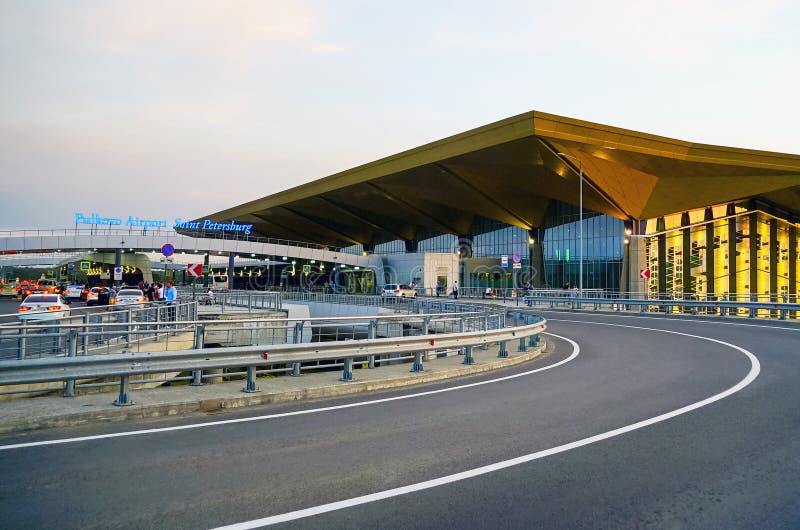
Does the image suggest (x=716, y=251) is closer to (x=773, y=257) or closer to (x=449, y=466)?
(x=773, y=257)

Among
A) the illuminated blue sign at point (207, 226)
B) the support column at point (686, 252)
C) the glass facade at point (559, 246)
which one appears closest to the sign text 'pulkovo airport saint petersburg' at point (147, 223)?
the illuminated blue sign at point (207, 226)

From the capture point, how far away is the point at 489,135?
45719 mm

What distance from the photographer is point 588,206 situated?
54.3m

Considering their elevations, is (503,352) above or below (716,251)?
below

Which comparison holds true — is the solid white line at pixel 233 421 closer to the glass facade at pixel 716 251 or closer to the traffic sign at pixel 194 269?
the traffic sign at pixel 194 269

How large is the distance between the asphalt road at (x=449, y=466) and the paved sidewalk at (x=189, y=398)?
435 millimetres

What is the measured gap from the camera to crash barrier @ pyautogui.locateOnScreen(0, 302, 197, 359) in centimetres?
1077

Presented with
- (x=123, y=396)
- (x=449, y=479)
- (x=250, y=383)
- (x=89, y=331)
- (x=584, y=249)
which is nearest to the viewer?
(x=449, y=479)

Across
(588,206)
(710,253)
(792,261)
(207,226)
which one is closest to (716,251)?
(710,253)

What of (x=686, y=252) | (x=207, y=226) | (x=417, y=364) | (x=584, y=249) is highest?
(x=207, y=226)

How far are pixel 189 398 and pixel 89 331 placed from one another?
9.02m

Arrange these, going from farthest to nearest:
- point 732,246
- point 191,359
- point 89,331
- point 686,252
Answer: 1. point 686,252
2. point 732,246
3. point 89,331
4. point 191,359

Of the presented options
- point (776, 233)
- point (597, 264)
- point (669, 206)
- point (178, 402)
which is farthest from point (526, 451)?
point (776, 233)

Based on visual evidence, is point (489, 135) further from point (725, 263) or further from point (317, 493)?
point (317, 493)
